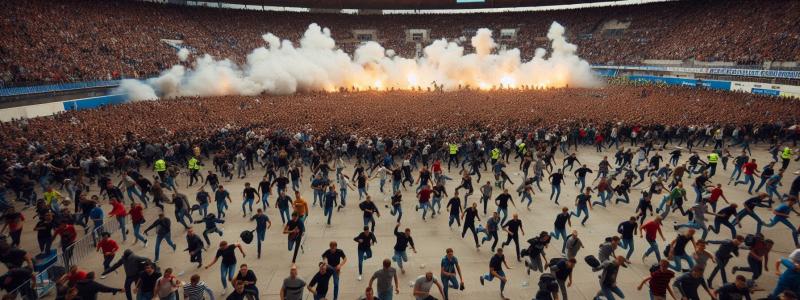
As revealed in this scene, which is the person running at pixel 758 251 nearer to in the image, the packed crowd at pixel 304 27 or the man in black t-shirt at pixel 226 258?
the man in black t-shirt at pixel 226 258

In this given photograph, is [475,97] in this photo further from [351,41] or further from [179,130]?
[351,41]

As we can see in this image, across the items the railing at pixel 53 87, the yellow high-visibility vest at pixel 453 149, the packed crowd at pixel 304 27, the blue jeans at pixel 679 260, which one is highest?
the packed crowd at pixel 304 27

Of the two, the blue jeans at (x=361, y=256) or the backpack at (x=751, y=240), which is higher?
the backpack at (x=751, y=240)

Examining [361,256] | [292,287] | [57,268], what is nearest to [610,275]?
[361,256]

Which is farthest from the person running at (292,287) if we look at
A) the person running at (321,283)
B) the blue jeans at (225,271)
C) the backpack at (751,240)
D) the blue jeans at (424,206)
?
the backpack at (751,240)

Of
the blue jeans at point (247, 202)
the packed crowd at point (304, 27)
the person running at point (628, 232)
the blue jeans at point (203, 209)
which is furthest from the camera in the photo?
the packed crowd at point (304, 27)

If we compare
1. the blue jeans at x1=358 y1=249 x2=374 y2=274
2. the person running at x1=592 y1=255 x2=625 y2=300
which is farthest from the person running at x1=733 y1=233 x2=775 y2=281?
the blue jeans at x1=358 y1=249 x2=374 y2=274

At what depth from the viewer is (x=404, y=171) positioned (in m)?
13.4

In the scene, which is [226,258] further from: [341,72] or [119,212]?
[341,72]

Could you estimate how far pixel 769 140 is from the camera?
65.5 feet

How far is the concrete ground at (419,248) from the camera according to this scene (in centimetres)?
770

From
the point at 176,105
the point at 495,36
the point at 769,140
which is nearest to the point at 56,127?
the point at 176,105

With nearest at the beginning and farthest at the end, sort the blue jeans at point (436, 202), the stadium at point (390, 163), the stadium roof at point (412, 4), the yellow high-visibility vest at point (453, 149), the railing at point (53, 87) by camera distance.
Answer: the stadium at point (390, 163)
the blue jeans at point (436, 202)
the yellow high-visibility vest at point (453, 149)
the railing at point (53, 87)
the stadium roof at point (412, 4)

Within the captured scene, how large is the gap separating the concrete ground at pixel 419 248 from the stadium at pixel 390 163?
0.20 feet
